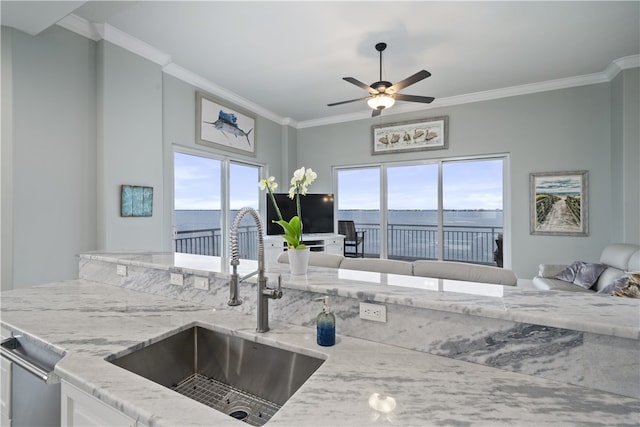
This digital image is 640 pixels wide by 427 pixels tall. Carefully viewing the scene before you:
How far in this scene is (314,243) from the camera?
199 inches

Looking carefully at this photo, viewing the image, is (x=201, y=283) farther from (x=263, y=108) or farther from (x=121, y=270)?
(x=263, y=108)

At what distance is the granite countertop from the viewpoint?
718 millimetres

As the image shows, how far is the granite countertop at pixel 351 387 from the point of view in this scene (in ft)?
2.35

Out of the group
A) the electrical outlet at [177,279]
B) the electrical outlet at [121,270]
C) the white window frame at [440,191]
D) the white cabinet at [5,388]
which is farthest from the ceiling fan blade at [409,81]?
the white cabinet at [5,388]

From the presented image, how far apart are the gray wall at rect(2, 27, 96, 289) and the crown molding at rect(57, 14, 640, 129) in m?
0.16

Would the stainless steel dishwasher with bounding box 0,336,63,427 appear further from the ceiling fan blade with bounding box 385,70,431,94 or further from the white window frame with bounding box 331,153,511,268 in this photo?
the white window frame with bounding box 331,153,511,268

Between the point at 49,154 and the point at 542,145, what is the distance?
18.6 ft

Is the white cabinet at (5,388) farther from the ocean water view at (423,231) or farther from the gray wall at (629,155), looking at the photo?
the gray wall at (629,155)

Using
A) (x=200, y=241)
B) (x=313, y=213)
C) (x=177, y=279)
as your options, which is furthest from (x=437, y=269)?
(x=313, y=213)

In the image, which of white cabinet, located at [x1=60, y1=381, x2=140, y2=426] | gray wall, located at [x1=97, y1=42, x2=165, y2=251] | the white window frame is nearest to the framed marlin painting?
gray wall, located at [x1=97, y1=42, x2=165, y2=251]

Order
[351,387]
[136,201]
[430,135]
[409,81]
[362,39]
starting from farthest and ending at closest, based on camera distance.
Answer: [430,135], [136,201], [362,39], [409,81], [351,387]

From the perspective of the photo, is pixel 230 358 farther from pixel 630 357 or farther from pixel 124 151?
pixel 124 151

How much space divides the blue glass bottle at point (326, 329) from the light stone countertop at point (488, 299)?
10 centimetres

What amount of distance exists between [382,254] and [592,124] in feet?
11.1
